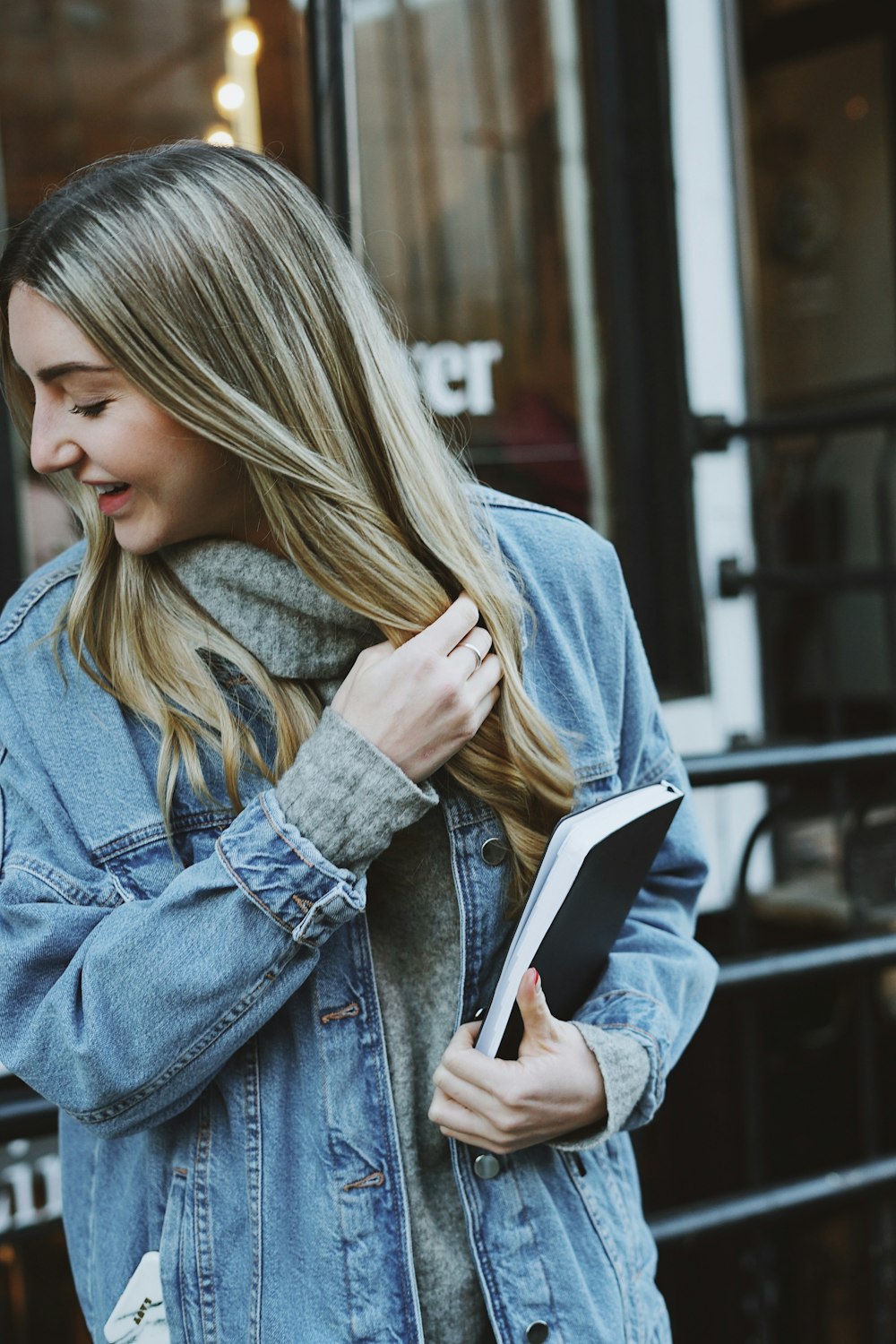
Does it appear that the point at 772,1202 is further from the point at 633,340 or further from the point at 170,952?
the point at 633,340

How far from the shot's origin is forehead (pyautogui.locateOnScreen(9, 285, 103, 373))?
3.84 feet

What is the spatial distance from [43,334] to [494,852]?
0.64 m

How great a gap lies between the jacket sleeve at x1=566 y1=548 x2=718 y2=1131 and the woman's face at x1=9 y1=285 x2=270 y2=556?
1.51 ft

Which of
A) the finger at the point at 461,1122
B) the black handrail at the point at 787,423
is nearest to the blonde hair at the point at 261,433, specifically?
the finger at the point at 461,1122

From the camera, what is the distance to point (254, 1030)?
1.16 m

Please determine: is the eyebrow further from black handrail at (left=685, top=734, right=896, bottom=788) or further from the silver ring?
black handrail at (left=685, top=734, right=896, bottom=788)

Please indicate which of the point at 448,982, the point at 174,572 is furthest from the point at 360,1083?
the point at 174,572

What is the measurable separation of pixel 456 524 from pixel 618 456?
274 centimetres

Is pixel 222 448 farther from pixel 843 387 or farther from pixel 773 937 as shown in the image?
pixel 843 387

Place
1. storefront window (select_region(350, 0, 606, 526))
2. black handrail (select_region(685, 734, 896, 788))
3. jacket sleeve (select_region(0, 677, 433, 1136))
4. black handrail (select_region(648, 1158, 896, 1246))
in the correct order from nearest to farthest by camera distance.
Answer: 1. jacket sleeve (select_region(0, 677, 433, 1136))
2. black handrail (select_region(685, 734, 896, 788))
3. black handrail (select_region(648, 1158, 896, 1246))
4. storefront window (select_region(350, 0, 606, 526))

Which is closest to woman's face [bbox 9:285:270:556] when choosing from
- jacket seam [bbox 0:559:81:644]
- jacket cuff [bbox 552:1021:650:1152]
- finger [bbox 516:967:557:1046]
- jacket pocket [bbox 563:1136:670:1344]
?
jacket seam [bbox 0:559:81:644]

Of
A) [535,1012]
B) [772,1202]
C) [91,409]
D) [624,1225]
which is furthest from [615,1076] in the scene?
[772,1202]

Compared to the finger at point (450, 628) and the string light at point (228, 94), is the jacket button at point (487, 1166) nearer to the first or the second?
the finger at point (450, 628)

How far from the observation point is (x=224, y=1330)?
124 cm
